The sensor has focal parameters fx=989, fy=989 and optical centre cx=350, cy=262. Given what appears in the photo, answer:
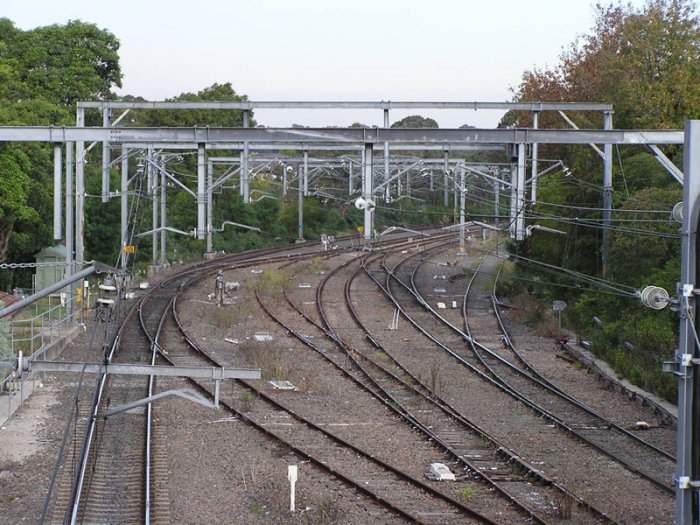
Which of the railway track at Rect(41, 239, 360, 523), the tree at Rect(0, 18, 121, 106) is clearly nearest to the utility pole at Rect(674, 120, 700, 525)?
the railway track at Rect(41, 239, 360, 523)

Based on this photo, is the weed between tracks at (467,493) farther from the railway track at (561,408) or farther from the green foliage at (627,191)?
the green foliage at (627,191)

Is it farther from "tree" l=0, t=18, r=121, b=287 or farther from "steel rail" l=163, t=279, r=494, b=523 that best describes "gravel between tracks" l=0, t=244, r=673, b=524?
"tree" l=0, t=18, r=121, b=287

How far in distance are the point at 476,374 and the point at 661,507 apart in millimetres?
6857

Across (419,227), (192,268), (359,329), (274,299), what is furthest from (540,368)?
(419,227)

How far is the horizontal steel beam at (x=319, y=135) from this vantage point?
54.8ft

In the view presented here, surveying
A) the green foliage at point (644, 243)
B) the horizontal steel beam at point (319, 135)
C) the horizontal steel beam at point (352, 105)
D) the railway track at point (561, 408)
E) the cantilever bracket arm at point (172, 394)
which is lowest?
the railway track at point (561, 408)

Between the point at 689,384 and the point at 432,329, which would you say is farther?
the point at 432,329

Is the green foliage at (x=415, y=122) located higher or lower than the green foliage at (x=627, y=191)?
higher

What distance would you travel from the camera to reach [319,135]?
1673 cm

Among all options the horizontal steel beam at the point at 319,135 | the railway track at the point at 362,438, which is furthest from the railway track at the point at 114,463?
the horizontal steel beam at the point at 319,135

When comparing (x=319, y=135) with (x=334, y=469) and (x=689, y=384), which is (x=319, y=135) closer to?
(x=334, y=469)

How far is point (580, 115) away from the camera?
91.8 ft

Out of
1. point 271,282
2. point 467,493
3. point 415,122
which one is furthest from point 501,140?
point 415,122

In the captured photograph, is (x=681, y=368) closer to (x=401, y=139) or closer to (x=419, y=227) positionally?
(x=401, y=139)
